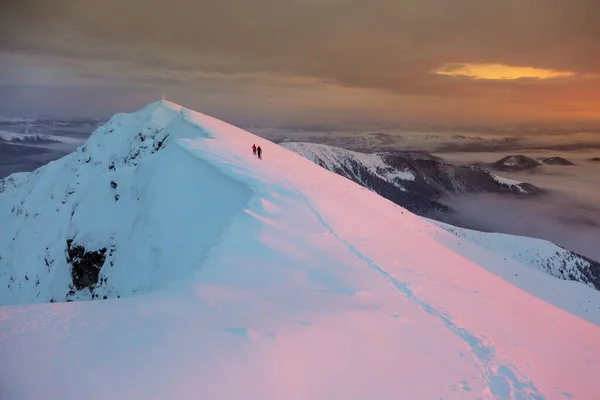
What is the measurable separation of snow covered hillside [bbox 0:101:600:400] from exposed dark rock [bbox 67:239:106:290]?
2823 millimetres

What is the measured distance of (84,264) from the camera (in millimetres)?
27844

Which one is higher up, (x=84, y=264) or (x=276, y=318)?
(x=276, y=318)

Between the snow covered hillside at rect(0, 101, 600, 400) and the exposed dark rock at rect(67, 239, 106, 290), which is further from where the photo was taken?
the exposed dark rock at rect(67, 239, 106, 290)

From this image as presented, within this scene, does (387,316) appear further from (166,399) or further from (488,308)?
(166,399)

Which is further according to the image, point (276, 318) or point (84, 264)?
point (84, 264)

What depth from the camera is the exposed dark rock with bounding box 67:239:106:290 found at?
2620 centimetres

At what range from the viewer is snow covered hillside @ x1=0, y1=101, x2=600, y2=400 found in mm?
6379

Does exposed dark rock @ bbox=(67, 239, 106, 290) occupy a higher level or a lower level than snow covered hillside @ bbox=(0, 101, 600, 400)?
lower

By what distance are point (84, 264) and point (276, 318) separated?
83.9 feet

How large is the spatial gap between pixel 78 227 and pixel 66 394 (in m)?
28.7

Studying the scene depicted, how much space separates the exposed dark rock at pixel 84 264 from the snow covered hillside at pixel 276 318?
9.26 feet

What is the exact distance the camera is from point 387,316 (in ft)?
31.1

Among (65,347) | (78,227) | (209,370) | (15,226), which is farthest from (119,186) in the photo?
(15,226)

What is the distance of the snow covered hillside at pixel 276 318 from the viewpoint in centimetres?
638
